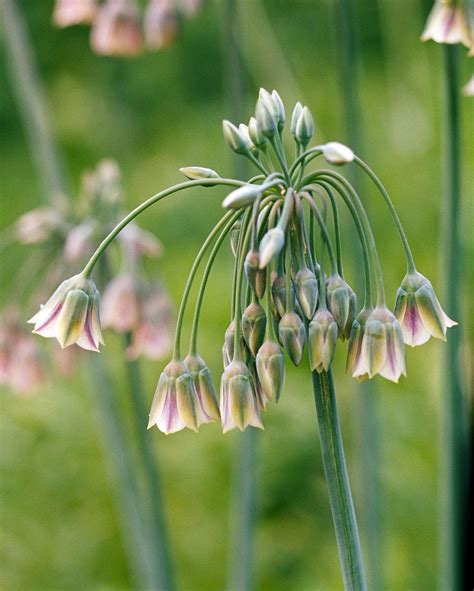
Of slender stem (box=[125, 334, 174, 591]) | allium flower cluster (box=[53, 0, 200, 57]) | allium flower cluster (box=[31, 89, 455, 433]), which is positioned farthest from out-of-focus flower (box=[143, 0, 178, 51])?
allium flower cluster (box=[31, 89, 455, 433])

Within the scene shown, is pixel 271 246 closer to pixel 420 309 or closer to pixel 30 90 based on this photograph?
pixel 420 309

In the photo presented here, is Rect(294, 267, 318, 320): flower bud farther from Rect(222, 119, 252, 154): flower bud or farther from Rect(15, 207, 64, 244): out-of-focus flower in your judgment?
Rect(15, 207, 64, 244): out-of-focus flower

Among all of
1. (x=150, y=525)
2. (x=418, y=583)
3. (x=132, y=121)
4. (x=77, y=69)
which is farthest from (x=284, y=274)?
(x=77, y=69)

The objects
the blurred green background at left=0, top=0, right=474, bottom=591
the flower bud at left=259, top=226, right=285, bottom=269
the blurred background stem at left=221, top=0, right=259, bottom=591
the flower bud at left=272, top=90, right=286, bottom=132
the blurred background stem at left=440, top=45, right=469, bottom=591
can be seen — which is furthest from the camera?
the blurred green background at left=0, top=0, right=474, bottom=591

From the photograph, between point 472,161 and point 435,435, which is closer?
point 435,435

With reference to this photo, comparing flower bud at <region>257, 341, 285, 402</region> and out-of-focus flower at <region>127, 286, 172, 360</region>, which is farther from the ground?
out-of-focus flower at <region>127, 286, 172, 360</region>

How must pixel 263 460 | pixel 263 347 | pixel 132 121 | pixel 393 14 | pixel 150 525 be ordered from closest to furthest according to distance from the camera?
pixel 263 347, pixel 150 525, pixel 263 460, pixel 393 14, pixel 132 121

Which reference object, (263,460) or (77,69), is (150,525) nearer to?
(263,460)
